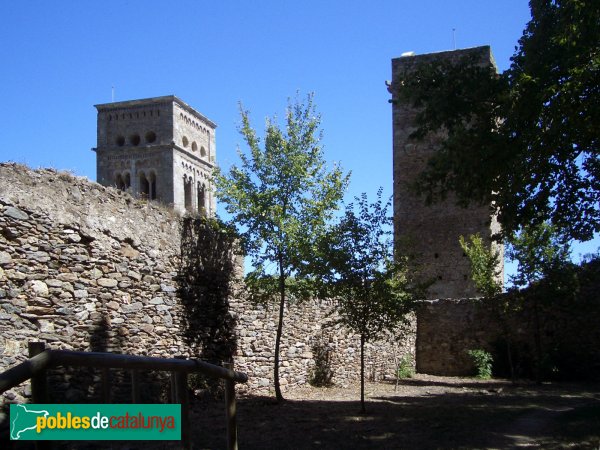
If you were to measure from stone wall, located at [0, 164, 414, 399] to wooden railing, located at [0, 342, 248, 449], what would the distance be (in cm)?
433

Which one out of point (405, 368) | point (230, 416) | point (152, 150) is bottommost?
point (405, 368)

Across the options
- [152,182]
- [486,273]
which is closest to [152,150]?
[152,182]

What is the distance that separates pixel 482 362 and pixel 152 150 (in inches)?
1972

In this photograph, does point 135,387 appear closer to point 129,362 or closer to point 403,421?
point 129,362

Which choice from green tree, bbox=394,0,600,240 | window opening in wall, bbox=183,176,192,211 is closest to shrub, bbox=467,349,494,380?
green tree, bbox=394,0,600,240

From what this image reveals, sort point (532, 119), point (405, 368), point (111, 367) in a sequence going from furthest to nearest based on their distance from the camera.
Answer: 1. point (405, 368)
2. point (532, 119)
3. point (111, 367)

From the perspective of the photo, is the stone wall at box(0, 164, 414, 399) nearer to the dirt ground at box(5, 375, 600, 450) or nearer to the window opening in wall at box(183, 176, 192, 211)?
the dirt ground at box(5, 375, 600, 450)

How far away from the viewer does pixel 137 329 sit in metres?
11.5

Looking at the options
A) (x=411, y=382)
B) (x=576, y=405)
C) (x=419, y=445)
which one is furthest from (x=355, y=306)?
(x=411, y=382)

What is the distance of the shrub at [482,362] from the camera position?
22.2m

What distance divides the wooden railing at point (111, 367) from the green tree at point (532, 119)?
21.9 feet

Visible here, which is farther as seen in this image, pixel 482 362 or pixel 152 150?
pixel 152 150

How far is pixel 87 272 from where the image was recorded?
34.3 ft

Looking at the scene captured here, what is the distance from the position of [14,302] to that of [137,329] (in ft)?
9.22
